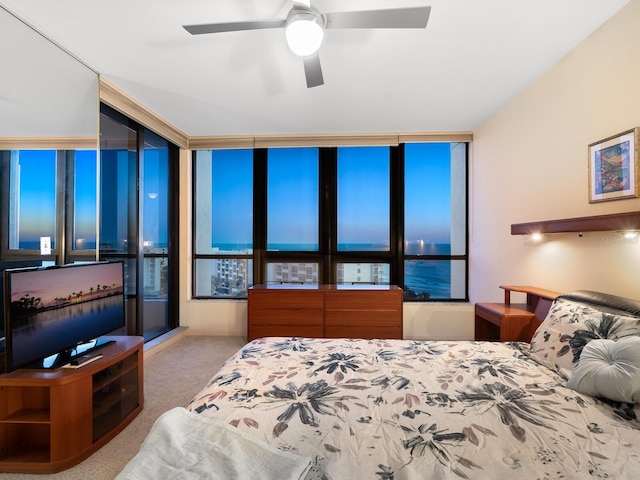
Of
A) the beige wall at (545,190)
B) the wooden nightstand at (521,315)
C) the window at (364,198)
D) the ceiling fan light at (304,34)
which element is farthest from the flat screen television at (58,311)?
the wooden nightstand at (521,315)

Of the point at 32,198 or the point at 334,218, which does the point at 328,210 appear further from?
the point at 32,198

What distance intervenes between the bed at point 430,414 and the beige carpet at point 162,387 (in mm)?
914

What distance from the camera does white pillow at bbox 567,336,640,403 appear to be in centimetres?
121

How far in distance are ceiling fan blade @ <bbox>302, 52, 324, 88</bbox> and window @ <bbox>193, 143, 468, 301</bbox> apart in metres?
2.04

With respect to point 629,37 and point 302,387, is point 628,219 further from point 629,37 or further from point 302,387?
point 302,387

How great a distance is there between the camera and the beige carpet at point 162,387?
1662 millimetres

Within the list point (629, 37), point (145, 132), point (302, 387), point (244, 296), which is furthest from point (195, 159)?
point (629, 37)

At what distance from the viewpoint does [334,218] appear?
163 inches

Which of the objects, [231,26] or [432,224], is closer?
[231,26]

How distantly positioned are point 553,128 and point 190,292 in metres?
4.50

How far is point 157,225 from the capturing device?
12.1 ft

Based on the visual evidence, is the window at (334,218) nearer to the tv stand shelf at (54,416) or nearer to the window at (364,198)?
the window at (364,198)

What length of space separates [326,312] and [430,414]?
2.23 meters

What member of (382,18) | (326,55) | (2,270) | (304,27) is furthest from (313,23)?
(2,270)
